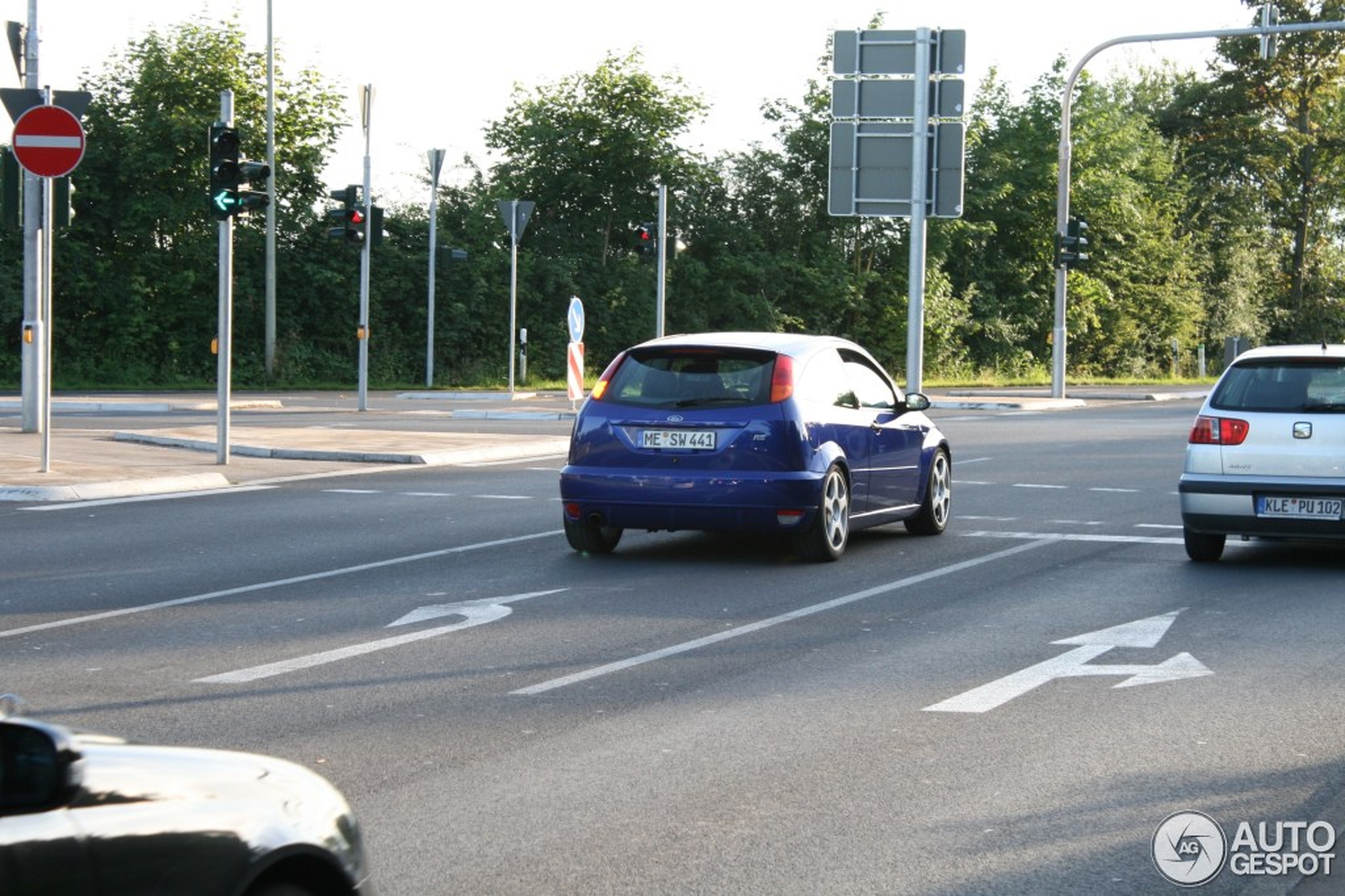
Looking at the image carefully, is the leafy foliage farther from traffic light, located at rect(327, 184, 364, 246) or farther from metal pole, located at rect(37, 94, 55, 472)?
metal pole, located at rect(37, 94, 55, 472)

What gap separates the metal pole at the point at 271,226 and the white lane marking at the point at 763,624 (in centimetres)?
3300

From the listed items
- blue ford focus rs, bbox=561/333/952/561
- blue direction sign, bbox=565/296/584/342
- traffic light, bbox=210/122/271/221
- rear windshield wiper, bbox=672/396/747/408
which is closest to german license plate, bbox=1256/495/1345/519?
blue ford focus rs, bbox=561/333/952/561

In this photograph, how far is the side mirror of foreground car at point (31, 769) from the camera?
2.79 metres

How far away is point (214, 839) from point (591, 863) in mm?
2299

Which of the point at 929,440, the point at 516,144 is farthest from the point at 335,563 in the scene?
the point at 516,144

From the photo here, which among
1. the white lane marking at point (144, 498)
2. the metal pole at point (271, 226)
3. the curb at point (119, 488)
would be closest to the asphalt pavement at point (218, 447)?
the curb at point (119, 488)

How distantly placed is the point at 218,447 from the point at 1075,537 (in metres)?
10.4

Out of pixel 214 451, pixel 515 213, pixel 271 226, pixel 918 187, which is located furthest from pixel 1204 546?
pixel 271 226

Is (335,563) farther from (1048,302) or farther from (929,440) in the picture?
(1048,302)

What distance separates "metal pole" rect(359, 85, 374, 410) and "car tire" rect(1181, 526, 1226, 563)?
22304mm

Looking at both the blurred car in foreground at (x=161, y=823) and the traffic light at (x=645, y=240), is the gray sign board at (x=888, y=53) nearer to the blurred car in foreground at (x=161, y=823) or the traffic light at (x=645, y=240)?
the traffic light at (x=645, y=240)

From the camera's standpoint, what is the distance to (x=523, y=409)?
116 feet

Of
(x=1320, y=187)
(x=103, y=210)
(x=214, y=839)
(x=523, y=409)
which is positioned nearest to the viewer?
(x=214, y=839)

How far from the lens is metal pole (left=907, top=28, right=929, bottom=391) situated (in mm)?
27312
